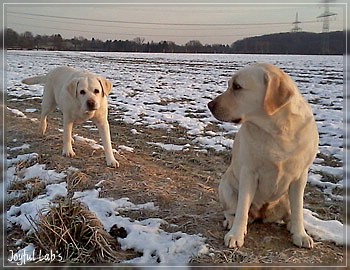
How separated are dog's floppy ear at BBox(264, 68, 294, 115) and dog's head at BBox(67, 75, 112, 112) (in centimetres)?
216

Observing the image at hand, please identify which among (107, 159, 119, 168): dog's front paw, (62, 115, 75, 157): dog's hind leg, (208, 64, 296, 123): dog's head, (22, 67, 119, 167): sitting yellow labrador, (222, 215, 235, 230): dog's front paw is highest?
(208, 64, 296, 123): dog's head

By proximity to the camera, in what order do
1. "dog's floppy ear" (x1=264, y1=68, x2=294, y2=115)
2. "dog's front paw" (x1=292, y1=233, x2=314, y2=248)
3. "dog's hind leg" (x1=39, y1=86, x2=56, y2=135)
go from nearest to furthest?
1. "dog's floppy ear" (x1=264, y1=68, x2=294, y2=115)
2. "dog's front paw" (x1=292, y1=233, x2=314, y2=248)
3. "dog's hind leg" (x1=39, y1=86, x2=56, y2=135)

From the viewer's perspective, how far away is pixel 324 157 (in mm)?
4586

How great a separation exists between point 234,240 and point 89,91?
Result: 226cm

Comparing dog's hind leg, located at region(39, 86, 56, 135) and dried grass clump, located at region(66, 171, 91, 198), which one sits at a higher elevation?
dog's hind leg, located at region(39, 86, 56, 135)

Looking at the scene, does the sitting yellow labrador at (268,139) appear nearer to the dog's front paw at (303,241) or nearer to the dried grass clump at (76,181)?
the dog's front paw at (303,241)

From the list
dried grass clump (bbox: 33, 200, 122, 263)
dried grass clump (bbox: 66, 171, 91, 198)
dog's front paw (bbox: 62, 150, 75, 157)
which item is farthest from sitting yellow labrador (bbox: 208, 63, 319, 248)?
dog's front paw (bbox: 62, 150, 75, 157)

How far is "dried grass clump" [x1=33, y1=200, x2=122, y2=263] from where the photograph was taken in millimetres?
2436

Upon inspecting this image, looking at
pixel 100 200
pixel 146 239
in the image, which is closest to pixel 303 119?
pixel 146 239

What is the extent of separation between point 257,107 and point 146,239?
1069 mm

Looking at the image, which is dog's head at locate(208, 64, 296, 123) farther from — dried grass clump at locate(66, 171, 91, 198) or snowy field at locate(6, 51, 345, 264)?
dried grass clump at locate(66, 171, 91, 198)

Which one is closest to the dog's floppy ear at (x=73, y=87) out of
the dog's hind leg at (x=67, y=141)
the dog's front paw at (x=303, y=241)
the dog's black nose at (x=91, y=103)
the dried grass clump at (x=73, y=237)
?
the dog's black nose at (x=91, y=103)

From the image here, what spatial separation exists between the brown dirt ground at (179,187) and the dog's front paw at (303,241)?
36 mm

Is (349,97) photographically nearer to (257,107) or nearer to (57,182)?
(257,107)
